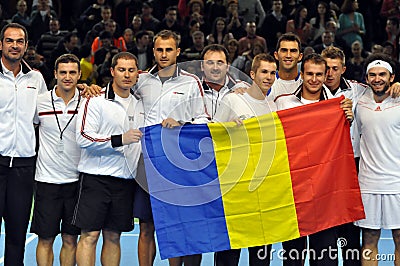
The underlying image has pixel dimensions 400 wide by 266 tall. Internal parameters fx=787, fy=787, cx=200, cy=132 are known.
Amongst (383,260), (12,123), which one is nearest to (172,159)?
(12,123)

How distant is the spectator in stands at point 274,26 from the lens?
13797 millimetres

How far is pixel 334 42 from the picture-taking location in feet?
43.8

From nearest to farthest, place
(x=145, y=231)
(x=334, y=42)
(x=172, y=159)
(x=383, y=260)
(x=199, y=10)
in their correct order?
(x=172, y=159)
(x=145, y=231)
(x=383, y=260)
(x=334, y=42)
(x=199, y=10)

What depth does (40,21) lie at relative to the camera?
13.7 metres

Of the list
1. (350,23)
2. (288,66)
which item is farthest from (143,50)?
(288,66)

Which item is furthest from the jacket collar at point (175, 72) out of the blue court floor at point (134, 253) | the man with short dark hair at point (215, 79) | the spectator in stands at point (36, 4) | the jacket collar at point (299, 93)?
the spectator in stands at point (36, 4)

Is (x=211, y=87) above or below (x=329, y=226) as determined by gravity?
above

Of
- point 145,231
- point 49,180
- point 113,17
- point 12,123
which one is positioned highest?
point 113,17

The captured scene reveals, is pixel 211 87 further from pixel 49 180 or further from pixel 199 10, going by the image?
pixel 199 10

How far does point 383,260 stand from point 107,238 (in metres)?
2.87

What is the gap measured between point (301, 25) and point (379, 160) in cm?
766

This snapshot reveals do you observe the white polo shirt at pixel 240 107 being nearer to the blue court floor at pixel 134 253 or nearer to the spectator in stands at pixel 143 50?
the blue court floor at pixel 134 253

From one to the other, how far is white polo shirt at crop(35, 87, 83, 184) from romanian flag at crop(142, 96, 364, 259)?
2.18 ft

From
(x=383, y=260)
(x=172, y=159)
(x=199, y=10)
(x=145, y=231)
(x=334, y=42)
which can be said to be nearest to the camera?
(x=172, y=159)
